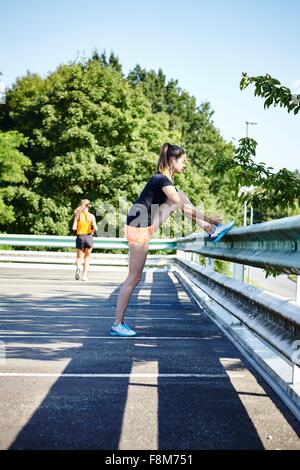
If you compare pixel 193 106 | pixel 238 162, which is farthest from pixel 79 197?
pixel 238 162

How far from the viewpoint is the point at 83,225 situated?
16594mm

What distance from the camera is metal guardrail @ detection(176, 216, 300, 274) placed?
3.70m

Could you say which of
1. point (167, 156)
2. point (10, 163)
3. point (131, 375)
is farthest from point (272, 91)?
point (10, 163)

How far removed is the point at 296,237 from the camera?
3686mm

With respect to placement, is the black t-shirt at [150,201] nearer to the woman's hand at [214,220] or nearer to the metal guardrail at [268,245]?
the woman's hand at [214,220]

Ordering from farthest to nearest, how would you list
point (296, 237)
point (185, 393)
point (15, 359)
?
point (15, 359) < point (185, 393) < point (296, 237)

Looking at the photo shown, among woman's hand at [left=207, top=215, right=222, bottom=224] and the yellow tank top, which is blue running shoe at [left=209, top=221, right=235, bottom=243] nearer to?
woman's hand at [left=207, top=215, right=222, bottom=224]

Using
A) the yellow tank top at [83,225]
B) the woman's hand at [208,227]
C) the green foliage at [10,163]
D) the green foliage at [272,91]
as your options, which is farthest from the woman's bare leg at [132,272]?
the green foliage at [10,163]

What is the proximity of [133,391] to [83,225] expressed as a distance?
12602mm

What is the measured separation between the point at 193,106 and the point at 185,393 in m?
65.8

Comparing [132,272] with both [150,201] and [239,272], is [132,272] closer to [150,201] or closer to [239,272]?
[150,201]

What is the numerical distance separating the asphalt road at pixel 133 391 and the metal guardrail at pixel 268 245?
807mm

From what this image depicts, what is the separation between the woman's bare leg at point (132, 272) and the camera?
654 centimetres
